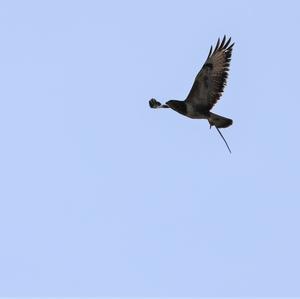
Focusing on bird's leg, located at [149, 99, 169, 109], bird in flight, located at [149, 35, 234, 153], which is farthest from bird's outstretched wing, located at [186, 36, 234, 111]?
bird's leg, located at [149, 99, 169, 109]

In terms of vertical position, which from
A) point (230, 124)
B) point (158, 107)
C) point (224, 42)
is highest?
point (224, 42)

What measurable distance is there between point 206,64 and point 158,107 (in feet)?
4.48

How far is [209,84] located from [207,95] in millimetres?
231

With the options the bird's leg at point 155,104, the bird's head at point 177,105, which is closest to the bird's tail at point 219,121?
the bird's head at point 177,105

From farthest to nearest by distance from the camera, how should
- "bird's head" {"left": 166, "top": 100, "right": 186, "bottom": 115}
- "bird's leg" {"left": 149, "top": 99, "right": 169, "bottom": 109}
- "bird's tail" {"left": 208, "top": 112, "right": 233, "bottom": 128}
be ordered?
"bird's leg" {"left": 149, "top": 99, "right": 169, "bottom": 109} < "bird's head" {"left": 166, "top": 100, "right": 186, "bottom": 115} < "bird's tail" {"left": 208, "top": 112, "right": 233, "bottom": 128}

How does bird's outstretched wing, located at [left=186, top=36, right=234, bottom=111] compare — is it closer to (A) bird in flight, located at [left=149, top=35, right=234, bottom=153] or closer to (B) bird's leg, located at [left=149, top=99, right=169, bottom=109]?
(A) bird in flight, located at [left=149, top=35, right=234, bottom=153]

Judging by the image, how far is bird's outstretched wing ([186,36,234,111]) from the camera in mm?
9289

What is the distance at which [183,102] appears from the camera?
945cm

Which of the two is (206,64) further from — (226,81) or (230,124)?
(230,124)

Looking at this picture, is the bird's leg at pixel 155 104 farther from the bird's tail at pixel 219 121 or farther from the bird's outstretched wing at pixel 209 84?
the bird's tail at pixel 219 121

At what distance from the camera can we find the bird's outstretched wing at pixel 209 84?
929cm

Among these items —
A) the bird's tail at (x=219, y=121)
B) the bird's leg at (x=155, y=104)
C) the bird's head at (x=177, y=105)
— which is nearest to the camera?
the bird's tail at (x=219, y=121)

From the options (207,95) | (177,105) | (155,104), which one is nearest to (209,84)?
(207,95)

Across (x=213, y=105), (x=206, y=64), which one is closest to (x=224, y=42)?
(x=206, y=64)
